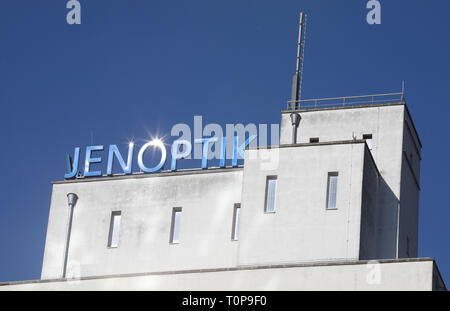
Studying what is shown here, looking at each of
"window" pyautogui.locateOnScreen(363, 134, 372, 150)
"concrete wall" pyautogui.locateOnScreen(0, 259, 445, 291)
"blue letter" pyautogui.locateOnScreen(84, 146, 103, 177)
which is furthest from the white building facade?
"blue letter" pyautogui.locateOnScreen(84, 146, 103, 177)

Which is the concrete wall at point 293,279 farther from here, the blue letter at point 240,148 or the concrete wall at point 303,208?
the blue letter at point 240,148

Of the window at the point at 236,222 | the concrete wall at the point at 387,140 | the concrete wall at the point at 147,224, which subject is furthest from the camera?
the concrete wall at the point at 147,224

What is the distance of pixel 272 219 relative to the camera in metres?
70.9

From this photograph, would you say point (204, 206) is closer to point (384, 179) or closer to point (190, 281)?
point (384, 179)

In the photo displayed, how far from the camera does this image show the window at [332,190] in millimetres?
70537

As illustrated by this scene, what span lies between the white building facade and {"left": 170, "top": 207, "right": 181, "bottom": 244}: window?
84mm

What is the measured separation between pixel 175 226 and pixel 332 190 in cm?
1286

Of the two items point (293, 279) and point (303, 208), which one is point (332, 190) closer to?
point (303, 208)

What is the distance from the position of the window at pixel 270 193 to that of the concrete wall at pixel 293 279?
320 inches

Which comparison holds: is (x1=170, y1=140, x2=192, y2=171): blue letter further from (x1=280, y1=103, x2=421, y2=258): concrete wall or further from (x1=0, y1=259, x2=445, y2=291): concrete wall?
(x1=0, y1=259, x2=445, y2=291): concrete wall

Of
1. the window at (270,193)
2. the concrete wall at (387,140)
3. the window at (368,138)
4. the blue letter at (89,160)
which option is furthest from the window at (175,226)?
the window at (368,138)

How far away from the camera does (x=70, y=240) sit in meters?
82.5

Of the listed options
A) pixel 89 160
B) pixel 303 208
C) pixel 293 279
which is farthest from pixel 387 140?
pixel 89 160

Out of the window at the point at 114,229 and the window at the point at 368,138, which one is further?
the window at the point at 114,229
